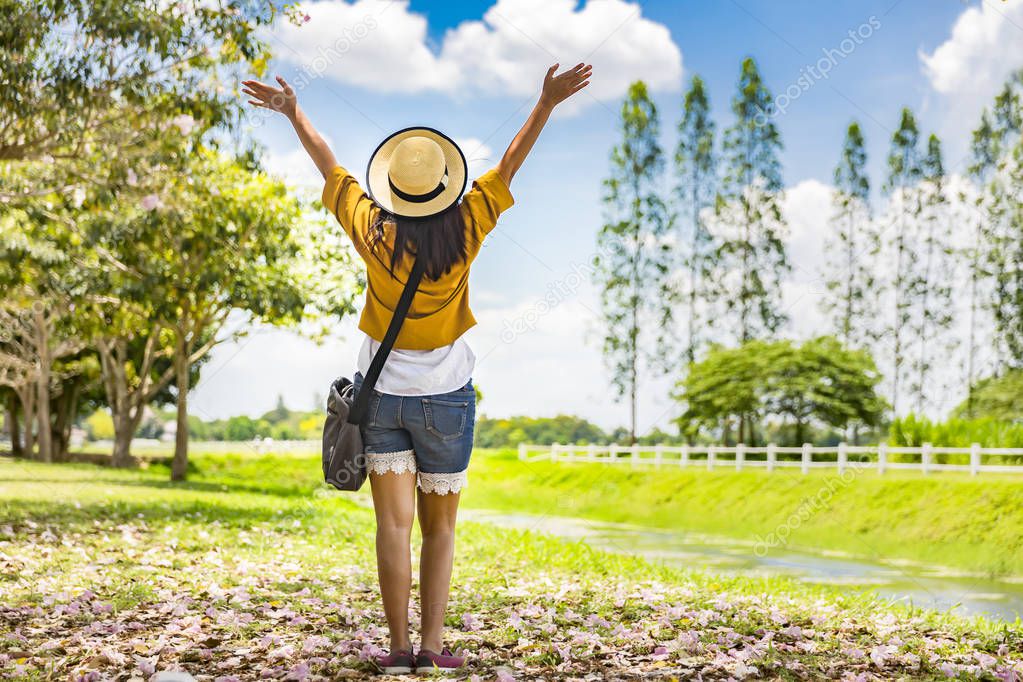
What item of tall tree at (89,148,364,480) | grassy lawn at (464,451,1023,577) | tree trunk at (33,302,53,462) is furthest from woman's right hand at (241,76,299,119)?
tree trunk at (33,302,53,462)

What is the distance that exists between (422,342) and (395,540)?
75 cm

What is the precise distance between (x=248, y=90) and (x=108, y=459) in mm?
30798

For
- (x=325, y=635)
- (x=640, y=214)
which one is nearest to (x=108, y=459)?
(x=640, y=214)

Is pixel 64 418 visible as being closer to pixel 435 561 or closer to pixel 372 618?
pixel 372 618

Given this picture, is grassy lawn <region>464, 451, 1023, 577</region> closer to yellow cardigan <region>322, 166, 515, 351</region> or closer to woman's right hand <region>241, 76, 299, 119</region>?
yellow cardigan <region>322, 166, 515, 351</region>

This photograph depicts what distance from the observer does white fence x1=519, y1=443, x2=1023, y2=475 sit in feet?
50.5

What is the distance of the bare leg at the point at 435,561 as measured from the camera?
3.51 m

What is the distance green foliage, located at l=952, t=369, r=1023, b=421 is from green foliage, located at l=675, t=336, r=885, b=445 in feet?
9.94

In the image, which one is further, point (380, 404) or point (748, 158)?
point (748, 158)

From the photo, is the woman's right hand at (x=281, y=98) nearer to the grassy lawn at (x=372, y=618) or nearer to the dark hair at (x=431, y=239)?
the dark hair at (x=431, y=239)

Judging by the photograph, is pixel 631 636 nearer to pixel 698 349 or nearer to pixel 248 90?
pixel 248 90

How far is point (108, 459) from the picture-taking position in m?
31.5

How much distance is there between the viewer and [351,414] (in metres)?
3.37

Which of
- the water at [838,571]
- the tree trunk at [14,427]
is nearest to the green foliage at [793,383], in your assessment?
the water at [838,571]
